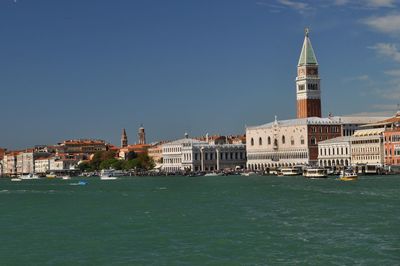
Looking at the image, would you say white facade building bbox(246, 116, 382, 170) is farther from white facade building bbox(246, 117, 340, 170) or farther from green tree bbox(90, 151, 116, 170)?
green tree bbox(90, 151, 116, 170)

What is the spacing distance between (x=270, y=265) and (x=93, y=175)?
88675mm

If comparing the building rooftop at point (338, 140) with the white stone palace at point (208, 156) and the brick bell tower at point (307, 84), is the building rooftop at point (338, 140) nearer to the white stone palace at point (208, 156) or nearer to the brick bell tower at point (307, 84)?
the brick bell tower at point (307, 84)

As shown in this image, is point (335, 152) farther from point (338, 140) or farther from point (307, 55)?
point (307, 55)

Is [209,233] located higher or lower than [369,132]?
lower

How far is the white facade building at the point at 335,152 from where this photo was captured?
7831 cm

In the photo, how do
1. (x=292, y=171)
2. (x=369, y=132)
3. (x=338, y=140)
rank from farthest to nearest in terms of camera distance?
1. (x=338, y=140)
2. (x=369, y=132)
3. (x=292, y=171)

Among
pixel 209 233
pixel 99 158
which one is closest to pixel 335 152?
pixel 99 158

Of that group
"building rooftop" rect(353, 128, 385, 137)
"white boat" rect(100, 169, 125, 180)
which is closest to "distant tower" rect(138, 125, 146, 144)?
"white boat" rect(100, 169, 125, 180)

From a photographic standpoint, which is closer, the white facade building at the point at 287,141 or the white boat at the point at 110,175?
the white facade building at the point at 287,141

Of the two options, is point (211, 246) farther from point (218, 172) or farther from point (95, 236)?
point (218, 172)

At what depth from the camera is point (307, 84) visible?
9294 cm

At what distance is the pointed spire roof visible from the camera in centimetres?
9356

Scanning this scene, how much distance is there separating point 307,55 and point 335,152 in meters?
17.1

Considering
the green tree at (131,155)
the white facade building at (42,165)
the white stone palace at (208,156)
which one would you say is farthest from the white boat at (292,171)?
the white facade building at (42,165)
